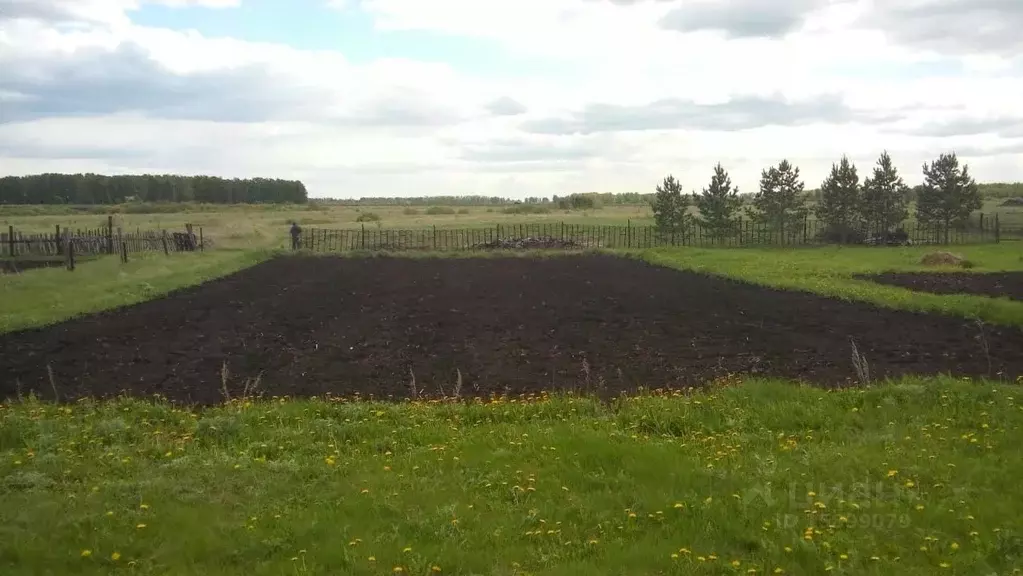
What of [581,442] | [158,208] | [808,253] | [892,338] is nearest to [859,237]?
[808,253]

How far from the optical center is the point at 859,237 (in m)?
48.5

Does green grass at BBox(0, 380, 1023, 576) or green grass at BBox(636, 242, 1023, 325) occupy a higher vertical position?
green grass at BBox(636, 242, 1023, 325)

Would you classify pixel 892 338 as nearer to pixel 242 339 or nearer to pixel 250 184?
pixel 242 339

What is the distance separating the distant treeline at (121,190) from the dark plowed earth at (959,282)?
109162 millimetres

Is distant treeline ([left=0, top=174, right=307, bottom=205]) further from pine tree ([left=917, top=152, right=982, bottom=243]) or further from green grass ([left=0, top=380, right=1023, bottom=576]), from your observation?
green grass ([left=0, top=380, right=1023, bottom=576])

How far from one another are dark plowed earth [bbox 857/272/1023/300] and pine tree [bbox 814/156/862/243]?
21535mm

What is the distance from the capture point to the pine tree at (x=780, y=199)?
48.8m

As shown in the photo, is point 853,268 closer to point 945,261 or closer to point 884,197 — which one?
point 945,261

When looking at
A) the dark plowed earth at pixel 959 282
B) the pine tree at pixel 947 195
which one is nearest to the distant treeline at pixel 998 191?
the pine tree at pixel 947 195

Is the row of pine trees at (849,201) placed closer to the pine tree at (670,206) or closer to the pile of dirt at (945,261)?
the pine tree at (670,206)

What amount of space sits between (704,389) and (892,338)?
6362 mm

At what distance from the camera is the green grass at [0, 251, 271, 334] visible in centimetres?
2006

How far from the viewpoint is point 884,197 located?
157 feet

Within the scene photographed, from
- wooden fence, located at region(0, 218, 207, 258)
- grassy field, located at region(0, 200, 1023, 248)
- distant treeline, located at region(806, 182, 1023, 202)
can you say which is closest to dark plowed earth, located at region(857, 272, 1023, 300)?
grassy field, located at region(0, 200, 1023, 248)
